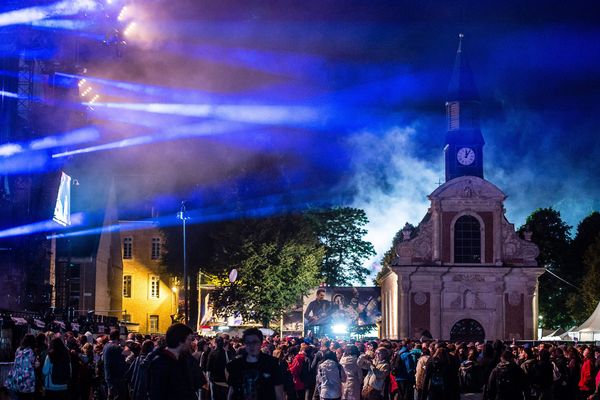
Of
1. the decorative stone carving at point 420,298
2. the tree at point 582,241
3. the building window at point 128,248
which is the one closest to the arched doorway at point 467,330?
the decorative stone carving at point 420,298

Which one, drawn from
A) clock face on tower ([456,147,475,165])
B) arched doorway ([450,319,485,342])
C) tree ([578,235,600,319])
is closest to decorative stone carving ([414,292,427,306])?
arched doorway ([450,319,485,342])

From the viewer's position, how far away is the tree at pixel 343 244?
83188 mm

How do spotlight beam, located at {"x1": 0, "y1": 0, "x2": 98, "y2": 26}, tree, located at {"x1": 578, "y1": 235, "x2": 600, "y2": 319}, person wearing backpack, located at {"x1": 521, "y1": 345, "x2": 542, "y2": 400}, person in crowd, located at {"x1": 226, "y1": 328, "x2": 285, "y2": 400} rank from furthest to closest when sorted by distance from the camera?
tree, located at {"x1": 578, "y1": 235, "x2": 600, "y2": 319}
spotlight beam, located at {"x1": 0, "y1": 0, "x2": 98, "y2": 26}
person wearing backpack, located at {"x1": 521, "y1": 345, "x2": 542, "y2": 400}
person in crowd, located at {"x1": 226, "y1": 328, "x2": 285, "y2": 400}

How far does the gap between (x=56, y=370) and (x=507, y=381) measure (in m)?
7.00

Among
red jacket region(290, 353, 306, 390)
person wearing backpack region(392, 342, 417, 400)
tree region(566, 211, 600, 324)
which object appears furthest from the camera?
tree region(566, 211, 600, 324)

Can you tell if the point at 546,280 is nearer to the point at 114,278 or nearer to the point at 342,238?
the point at 342,238

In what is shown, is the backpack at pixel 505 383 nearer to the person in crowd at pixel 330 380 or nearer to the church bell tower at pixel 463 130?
the person in crowd at pixel 330 380

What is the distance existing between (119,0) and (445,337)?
31713mm

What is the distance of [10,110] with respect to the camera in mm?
39906

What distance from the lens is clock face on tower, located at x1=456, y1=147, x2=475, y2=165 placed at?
229 ft

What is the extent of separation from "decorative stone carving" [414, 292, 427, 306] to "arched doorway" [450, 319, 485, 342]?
8.17 feet

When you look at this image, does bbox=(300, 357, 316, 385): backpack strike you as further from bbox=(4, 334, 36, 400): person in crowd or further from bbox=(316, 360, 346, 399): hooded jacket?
bbox=(4, 334, 36, 400): person in crowd

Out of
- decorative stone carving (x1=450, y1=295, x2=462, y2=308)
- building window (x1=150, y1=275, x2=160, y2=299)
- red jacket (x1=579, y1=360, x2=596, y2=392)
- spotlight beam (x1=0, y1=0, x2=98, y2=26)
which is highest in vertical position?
spotlight beam (x1=0, y1=0, x2=98, y2=26)

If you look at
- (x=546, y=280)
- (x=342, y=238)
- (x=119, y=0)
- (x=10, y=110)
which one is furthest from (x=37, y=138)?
(x=546, y=280)
